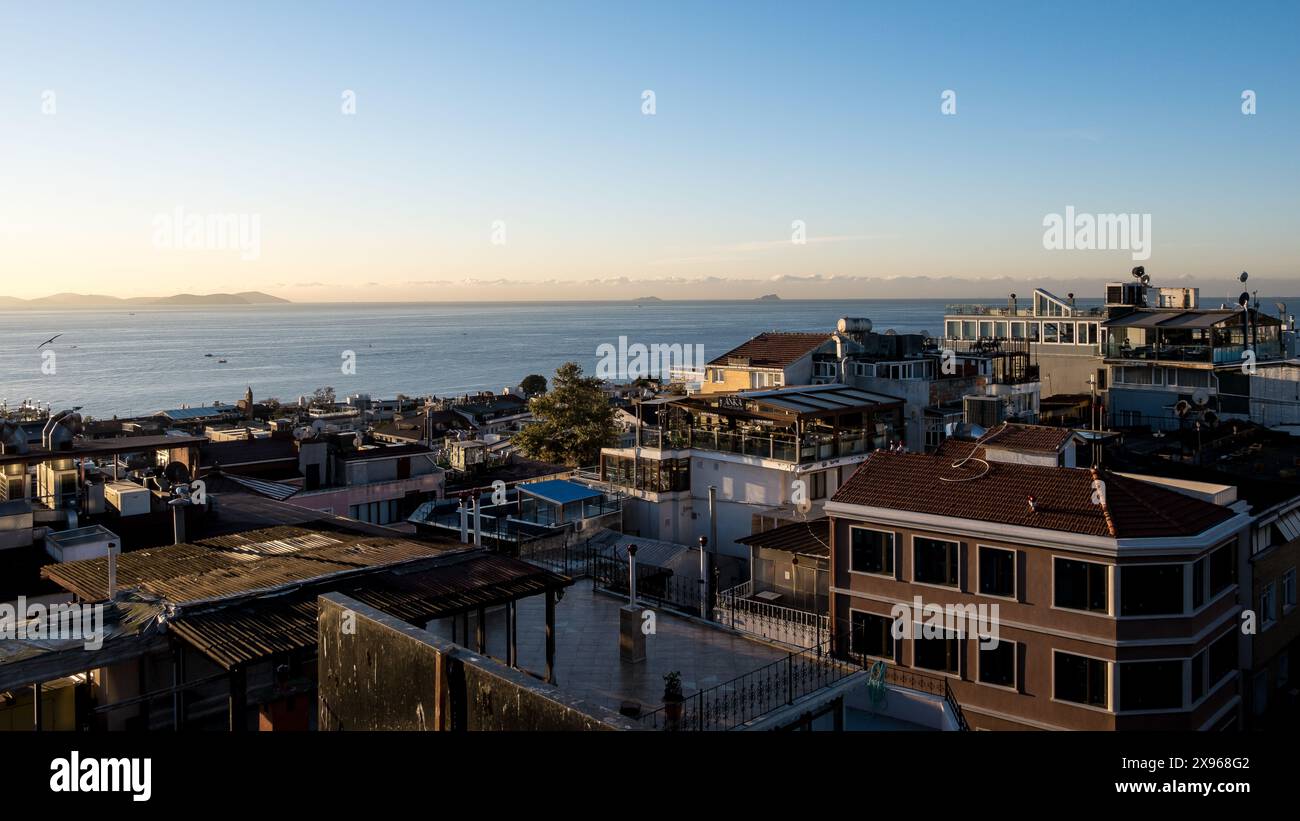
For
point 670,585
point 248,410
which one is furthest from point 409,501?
point 248,410

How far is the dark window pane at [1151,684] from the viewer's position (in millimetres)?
17766

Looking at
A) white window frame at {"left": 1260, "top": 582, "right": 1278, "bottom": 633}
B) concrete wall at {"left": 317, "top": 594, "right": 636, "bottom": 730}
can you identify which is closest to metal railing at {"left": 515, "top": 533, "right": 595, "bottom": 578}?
white window frame at {"left": 1260, "top": 582, "right": 1278, "bottom": 633}

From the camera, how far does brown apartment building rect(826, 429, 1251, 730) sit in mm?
17625

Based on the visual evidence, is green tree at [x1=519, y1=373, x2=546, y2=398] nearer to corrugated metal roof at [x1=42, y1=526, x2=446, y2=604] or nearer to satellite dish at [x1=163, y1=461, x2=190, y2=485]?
satellite dish at [x1=163, y1=461, x2=190, y2=485]

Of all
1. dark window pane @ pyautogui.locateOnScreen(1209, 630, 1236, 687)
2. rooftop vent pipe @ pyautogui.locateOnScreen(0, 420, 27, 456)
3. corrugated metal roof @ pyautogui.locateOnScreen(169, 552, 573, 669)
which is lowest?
dark window pane @ pyautogui.locateOnScreen(1209, 630, 1236, 687)

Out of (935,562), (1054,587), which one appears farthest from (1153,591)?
(935,562)

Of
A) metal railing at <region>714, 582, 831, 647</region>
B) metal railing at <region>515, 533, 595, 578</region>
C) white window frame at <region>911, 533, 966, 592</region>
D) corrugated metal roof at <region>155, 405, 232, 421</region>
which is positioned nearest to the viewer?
white window frame at <region>911, 533, 966, 592</region>

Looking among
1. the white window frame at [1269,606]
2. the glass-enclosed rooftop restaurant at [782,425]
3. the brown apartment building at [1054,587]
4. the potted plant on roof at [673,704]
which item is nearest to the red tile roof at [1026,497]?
the brown apartment building at [1054,587]

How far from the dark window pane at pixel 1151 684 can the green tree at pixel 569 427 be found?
30.6m

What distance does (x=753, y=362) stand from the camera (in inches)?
1697

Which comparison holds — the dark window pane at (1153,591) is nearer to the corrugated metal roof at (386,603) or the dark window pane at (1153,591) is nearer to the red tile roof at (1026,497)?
the red tile roof at (1026,497)

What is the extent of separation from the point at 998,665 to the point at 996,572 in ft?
5.80

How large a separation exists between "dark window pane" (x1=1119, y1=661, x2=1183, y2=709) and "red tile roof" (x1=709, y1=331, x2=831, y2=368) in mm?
24421
